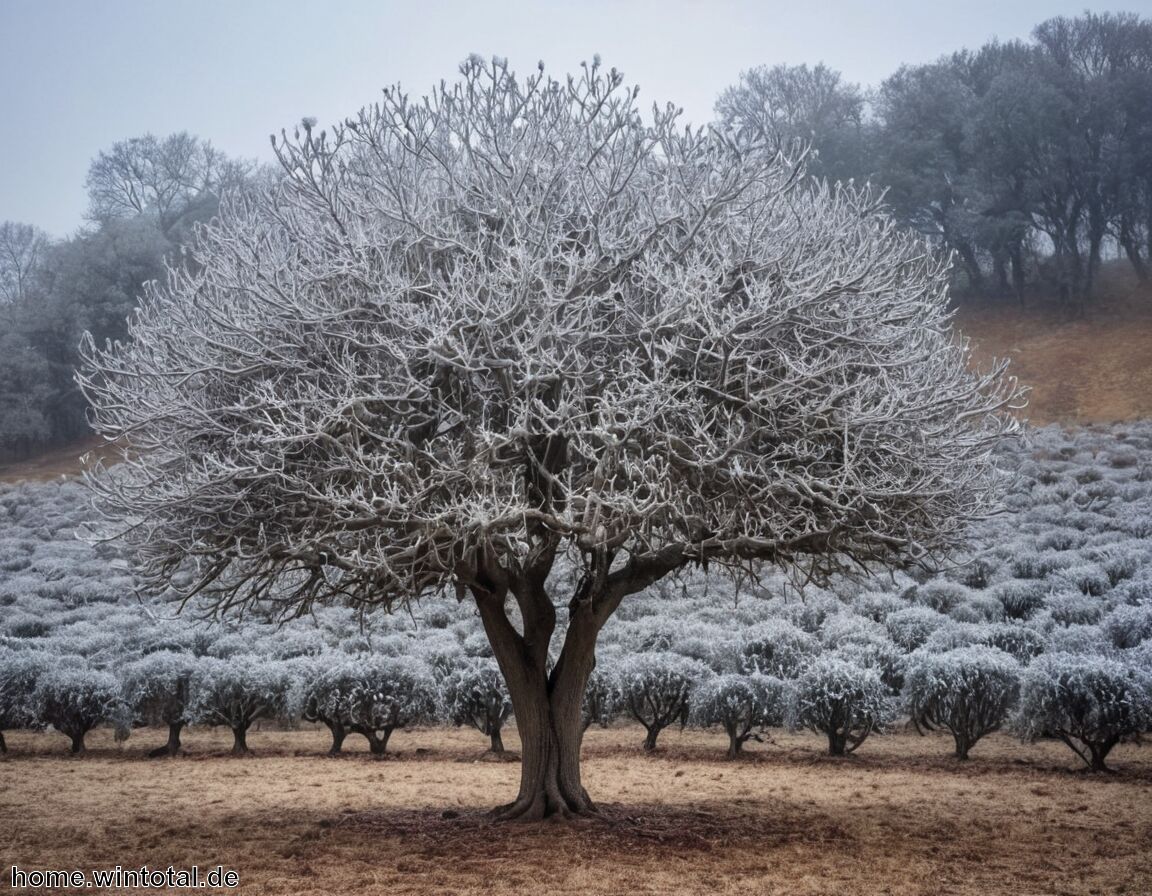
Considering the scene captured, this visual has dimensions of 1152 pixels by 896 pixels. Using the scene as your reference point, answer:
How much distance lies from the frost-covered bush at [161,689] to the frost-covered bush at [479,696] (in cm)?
376

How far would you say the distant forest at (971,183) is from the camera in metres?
40.8

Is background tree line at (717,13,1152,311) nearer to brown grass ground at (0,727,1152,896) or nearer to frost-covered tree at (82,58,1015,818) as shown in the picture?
brown grass ground at (0,727,1152,896)

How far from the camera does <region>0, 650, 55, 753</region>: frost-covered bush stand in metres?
14.3

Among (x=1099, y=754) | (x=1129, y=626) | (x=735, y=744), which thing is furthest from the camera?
(x=735, y=744)

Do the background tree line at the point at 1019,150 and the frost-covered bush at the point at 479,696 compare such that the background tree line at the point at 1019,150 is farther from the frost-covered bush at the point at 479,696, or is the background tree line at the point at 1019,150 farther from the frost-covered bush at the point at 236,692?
the frost-covered bush at the point at 236,692

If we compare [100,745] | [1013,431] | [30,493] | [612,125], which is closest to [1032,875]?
[1013,431]

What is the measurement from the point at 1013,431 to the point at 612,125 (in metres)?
4.36

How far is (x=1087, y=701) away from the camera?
38.4 feet

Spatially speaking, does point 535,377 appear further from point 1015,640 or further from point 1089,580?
point 1089,580

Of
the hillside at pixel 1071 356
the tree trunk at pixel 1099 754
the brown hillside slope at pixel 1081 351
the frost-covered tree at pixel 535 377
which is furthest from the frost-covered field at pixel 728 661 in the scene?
the hillside at pixel 1071 356

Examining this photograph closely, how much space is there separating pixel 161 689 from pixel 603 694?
Result: 6.48 m

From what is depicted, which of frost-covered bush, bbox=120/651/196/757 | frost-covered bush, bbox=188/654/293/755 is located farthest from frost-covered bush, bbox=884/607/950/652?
frost-covered bush, bbox=120/651/196/757

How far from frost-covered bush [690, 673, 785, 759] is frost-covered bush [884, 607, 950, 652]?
3.14 meters

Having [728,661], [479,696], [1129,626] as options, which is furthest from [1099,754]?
[479,696]
